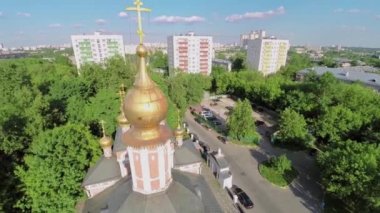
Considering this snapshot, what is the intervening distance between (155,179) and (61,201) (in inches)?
360

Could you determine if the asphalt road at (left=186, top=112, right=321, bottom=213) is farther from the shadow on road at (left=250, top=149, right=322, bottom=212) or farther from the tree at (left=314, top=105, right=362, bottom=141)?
the tree at (left=314, top=105, right=362, bottom=141)

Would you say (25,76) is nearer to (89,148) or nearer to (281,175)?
(89,148)

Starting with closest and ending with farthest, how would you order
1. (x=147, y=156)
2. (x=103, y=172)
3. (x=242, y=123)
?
(x=147, y=156)
(x=103, y=172)
(x=242, y=123)

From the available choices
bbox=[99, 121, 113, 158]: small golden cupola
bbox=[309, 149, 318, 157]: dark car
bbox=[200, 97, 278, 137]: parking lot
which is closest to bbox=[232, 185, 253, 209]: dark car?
bbox=[99, 121, 113, 158]: small golden cupola

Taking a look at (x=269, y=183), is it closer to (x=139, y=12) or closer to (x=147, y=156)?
(x=147, y=156)

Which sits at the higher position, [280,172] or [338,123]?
[338,123]

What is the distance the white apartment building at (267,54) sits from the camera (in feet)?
224

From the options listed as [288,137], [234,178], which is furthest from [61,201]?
[288,137]

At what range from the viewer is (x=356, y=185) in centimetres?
1461

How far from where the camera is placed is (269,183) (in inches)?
800

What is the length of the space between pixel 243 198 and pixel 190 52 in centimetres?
5516

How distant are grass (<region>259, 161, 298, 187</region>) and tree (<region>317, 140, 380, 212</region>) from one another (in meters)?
3.80

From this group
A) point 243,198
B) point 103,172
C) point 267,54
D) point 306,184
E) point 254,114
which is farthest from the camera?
point 267,54

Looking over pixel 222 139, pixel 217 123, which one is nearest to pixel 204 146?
pixel 222 139
